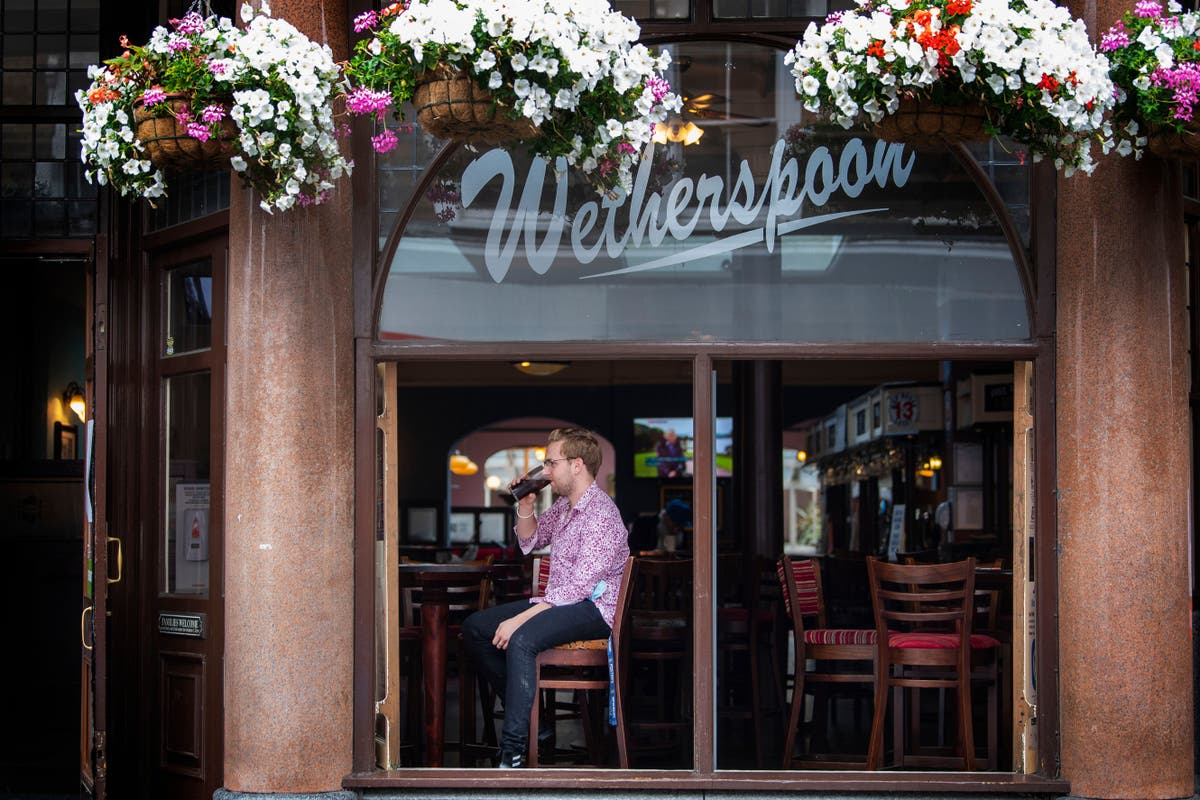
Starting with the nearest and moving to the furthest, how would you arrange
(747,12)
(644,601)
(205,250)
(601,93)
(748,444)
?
(601,93) < (747,12) < (205,250) < (644,601) < (748,444)

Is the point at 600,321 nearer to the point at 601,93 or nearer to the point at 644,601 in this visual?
the point at 601,93

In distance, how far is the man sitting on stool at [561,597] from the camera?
6.02 metres

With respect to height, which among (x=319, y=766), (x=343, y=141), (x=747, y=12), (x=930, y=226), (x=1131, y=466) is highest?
(x=747, y=12)

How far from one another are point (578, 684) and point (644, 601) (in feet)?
7.06

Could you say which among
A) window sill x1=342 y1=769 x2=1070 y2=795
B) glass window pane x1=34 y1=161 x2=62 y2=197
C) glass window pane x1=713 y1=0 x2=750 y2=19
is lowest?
window sill x1=342 y1=769 x2=1070 y2=795

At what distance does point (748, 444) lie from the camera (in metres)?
11.1

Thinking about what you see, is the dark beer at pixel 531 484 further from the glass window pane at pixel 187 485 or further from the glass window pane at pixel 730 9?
the glass window pane at pixel 730 9

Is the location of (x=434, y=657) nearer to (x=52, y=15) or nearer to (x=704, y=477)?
(x=704, y=477)

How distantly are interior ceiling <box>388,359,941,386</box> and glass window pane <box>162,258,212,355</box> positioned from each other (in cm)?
1009

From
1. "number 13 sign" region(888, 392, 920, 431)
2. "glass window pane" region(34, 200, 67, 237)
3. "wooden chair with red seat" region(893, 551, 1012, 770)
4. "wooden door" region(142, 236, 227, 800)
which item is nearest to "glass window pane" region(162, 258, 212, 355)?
"wooden door" region(142, 236, 227, 800)

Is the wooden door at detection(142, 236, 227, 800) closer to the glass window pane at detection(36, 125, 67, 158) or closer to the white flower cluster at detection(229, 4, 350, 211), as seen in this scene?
the glass window pane at detection(36, 125, 67, 158)

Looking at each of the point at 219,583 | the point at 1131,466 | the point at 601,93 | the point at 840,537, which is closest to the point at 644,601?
the point at 219,583

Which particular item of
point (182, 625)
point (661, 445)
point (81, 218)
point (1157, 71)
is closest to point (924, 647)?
point (1157, 71)

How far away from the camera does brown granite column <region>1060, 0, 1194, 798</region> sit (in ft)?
17.9
